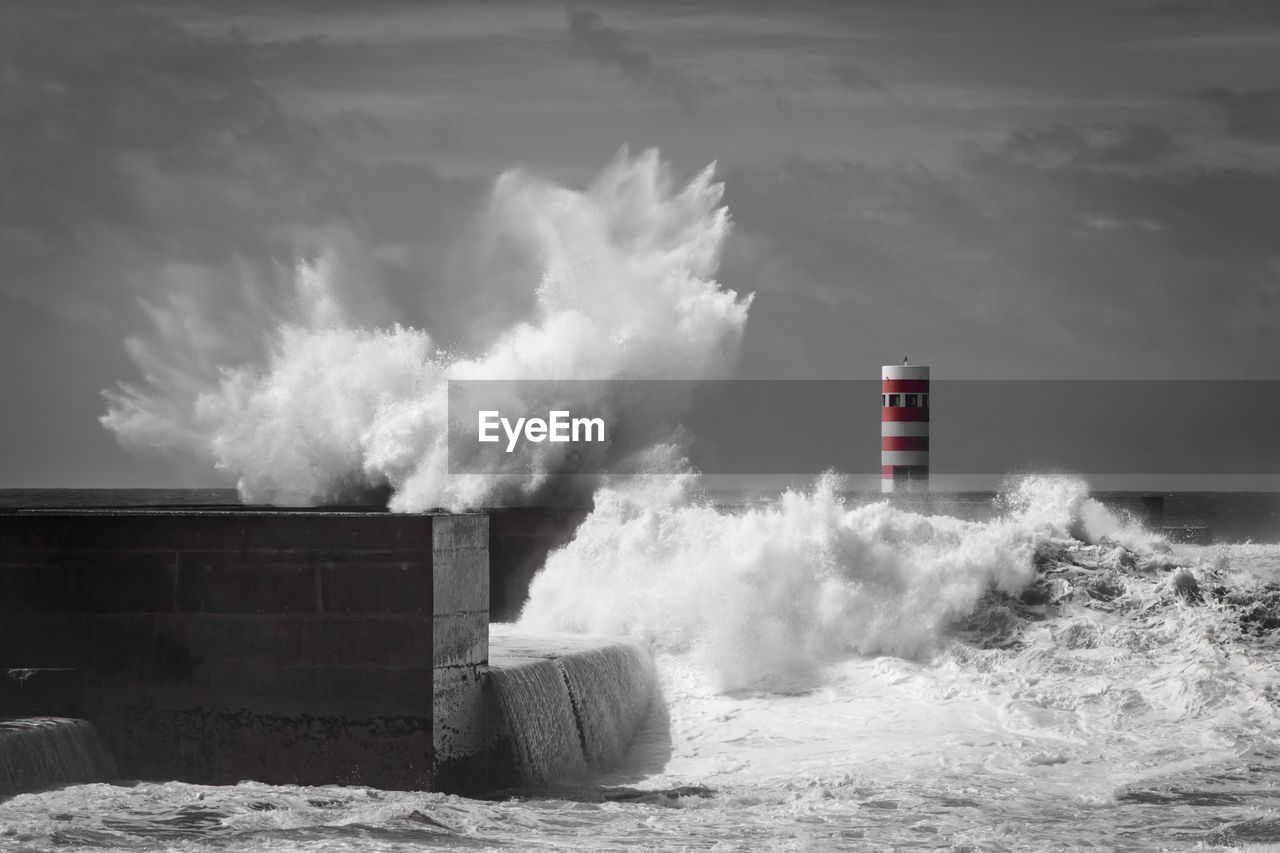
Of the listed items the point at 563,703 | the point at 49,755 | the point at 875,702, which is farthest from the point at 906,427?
the point at 49,755

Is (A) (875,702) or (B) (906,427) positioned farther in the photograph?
(B) (906,427)

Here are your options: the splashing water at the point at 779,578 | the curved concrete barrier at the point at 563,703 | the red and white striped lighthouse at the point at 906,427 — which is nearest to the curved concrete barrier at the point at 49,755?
the curved concrete barrier at the point at 563,703

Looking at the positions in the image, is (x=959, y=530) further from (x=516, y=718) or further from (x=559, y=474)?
(x=516, y=718)

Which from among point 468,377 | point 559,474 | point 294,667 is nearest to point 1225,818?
point 294,667

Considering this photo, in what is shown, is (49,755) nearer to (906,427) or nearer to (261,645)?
(261,645)

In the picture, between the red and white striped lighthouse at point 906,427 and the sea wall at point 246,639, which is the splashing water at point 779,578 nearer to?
the red and white striped lighthouse at point 906,427

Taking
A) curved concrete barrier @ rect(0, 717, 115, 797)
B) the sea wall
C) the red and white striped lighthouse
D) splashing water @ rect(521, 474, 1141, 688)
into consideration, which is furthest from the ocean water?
the red and white striped lighthouse
